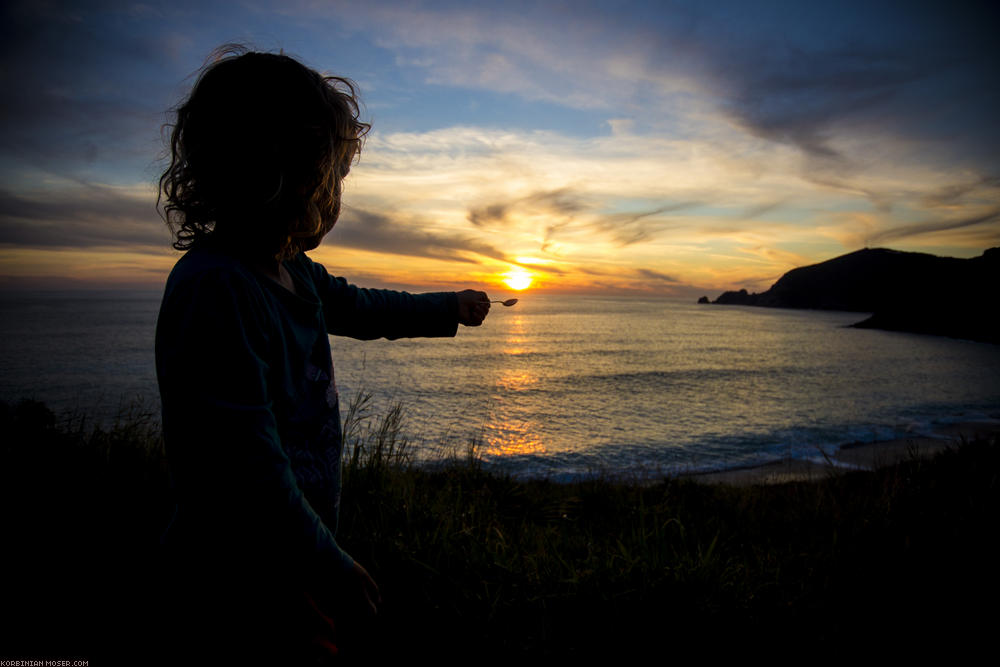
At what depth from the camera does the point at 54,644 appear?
2.14 metres

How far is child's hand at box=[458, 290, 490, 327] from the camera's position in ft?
6.48

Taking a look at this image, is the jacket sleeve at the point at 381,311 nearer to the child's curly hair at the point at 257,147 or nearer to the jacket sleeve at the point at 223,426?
the child's curly hair at the point at 257,147

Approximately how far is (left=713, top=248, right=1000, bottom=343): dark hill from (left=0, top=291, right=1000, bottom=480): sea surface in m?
23.5

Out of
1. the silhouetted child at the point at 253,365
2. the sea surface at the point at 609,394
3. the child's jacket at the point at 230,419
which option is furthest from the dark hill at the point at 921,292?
the child's jacket at the point at 230,419

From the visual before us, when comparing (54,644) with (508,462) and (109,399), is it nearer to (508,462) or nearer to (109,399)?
(508,462)

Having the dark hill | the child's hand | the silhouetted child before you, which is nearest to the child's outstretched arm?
the child's hand

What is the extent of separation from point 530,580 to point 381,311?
5.62 feet

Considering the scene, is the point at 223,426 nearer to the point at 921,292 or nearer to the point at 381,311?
the point at 381,311

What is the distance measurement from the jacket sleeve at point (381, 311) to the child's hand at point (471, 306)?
3cm

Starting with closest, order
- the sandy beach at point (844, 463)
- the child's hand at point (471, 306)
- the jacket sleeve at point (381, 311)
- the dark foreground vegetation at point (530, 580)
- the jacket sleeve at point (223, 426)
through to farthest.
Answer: the jacket sleeve at point (223, 426) < the jacket sleeve at point (381, 311) < the child's hand at point (471, 306) < the dark foreground vegetation at point (530, 580) < the sandy beach at point (844, 463)

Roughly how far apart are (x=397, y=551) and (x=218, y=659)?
1687mm

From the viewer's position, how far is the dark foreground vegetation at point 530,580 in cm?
220

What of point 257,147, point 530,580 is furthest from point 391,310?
point 530,580

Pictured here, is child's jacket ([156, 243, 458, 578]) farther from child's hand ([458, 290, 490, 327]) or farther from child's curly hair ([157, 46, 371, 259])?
child's hand ([458, 290, 490, 327])
